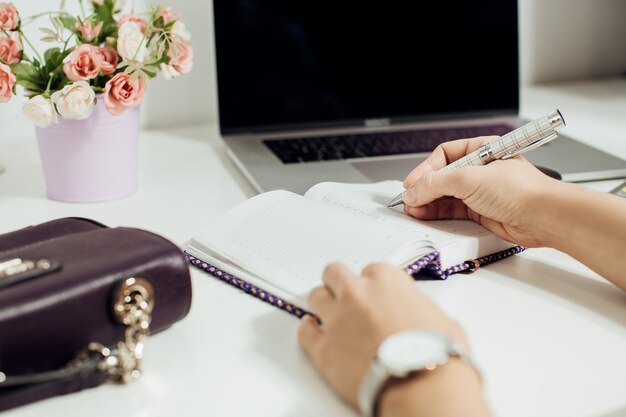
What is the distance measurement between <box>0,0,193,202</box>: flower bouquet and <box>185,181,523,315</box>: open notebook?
231 mm

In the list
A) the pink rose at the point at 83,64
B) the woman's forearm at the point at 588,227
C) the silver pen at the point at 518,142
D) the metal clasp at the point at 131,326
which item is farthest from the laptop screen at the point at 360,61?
the metal clasp at the point at 131,326

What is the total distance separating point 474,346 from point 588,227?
0.67 feet

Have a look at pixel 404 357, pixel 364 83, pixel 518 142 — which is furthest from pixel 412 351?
pixel 364 83

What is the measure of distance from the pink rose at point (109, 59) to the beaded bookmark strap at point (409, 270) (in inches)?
10.7

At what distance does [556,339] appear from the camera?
2.21 ft

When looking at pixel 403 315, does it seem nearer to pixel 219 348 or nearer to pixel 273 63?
pixel 219 348

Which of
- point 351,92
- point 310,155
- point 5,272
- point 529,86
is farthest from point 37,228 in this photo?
point 529,86

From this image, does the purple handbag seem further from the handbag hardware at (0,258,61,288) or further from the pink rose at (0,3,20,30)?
the pink rose at (0,3,20,30)

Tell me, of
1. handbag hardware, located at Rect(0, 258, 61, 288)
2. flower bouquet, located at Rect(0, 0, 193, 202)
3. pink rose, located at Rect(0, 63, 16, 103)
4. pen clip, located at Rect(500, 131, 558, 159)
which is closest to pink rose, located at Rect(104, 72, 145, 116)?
flower bouquet, located at Rect(0, 0, 193, 202)

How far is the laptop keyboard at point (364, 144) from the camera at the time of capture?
45.0 inches

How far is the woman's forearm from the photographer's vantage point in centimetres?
75

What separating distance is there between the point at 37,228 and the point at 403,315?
0.40m

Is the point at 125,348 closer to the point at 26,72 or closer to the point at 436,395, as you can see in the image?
the point at 436,395

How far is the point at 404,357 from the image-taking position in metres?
0.54
